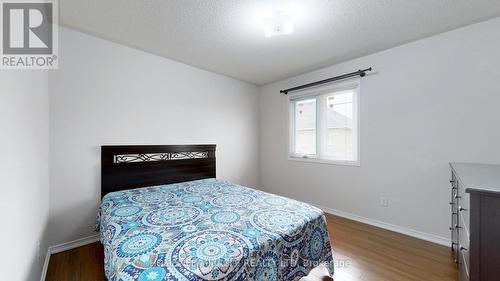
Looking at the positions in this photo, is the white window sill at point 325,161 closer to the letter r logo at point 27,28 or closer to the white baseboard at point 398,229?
the white baseboard at point 398,229

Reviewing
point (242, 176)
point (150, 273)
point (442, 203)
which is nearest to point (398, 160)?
point (442, 203)

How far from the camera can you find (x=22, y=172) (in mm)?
1183

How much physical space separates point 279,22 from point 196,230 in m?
1.90

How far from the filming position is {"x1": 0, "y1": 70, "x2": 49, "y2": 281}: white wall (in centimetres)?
93

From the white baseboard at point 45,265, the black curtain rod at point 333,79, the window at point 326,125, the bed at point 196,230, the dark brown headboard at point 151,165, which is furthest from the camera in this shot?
the window at point 326,125

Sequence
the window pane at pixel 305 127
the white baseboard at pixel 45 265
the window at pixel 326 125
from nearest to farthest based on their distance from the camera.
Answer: the white baseboard at pixel 45 265, the window at pixel 326 125, the window pane at pixel 305 127

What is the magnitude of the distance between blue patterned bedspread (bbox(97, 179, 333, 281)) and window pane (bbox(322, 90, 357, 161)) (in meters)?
1.55

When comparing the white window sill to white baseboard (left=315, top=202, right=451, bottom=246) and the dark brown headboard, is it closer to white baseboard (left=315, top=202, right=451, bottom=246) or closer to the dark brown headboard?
white baseboard (left=315, top=202, right=451, bottom=246)

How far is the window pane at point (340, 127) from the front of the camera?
2.96m

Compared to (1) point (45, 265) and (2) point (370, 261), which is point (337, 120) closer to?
(2) point (370, 261)

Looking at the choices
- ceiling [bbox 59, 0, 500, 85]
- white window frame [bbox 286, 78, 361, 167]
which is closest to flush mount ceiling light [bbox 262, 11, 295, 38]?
ceiling [bbox 59, 0, 500, 85]

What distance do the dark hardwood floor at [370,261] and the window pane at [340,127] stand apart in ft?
3.73

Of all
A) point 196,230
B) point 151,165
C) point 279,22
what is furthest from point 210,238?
point 279,22

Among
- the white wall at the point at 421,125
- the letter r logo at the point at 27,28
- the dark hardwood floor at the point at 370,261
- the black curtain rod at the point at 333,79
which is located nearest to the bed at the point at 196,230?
the dark hardwood floor at the point at 370,261
